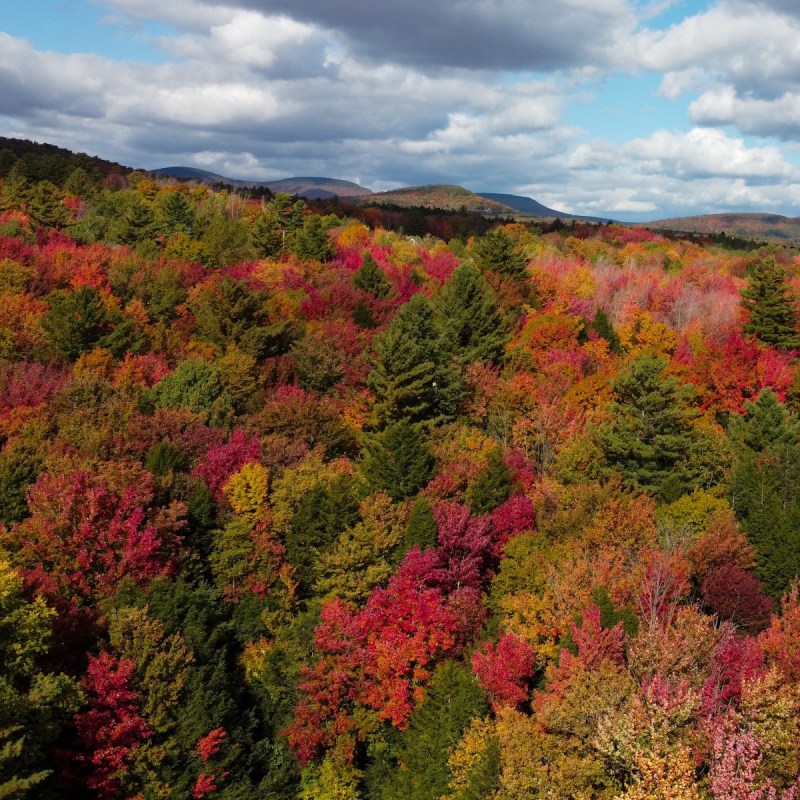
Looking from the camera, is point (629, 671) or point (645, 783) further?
point (629, 671)

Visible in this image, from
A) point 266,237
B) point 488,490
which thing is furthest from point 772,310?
point 266,237

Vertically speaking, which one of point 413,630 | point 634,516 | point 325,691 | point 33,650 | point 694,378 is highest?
point 694,378

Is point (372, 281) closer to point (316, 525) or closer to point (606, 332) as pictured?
point (606, 332)

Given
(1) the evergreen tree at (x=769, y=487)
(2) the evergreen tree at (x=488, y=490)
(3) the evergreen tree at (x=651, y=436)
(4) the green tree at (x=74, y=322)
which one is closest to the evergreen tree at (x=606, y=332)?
(1) the evergreen tree at (x=769, y=487)

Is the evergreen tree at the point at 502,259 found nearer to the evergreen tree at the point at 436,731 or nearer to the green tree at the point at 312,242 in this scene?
the green tree at the point at 312,242

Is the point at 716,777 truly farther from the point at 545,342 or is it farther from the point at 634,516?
the point at 545,342

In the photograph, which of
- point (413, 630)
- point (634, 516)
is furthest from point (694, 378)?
point (413, 630)
